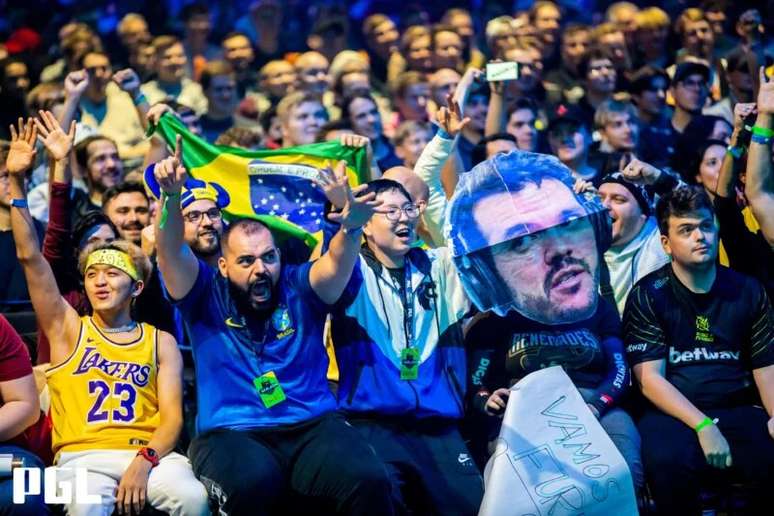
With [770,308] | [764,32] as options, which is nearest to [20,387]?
[770,308]

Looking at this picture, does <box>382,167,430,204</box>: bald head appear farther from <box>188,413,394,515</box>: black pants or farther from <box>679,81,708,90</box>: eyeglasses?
<box>679,81,708,90</box>: eyeglasses

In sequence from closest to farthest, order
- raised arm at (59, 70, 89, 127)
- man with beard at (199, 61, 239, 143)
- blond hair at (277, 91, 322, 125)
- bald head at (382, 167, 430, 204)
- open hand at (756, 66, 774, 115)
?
1. open hand at (756, 66, 774, 115)
2. bald head at (382, 167, 430, 204)
3. raised arm at (59, 70, 89, 127)
4. blond hair at (277, 91, 322, 125)
5. man with beard at (199, 61, 239, 143)

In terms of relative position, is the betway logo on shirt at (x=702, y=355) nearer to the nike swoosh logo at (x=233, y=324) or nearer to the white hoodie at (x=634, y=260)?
the white hoodie at (x=634, y=260)

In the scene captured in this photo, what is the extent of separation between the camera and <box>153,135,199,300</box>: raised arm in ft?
18.0

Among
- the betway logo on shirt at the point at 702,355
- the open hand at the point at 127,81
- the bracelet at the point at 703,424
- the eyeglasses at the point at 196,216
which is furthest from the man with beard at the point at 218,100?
the bracelet at the point at 703,424

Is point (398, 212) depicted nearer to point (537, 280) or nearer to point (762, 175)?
point (537, 280)

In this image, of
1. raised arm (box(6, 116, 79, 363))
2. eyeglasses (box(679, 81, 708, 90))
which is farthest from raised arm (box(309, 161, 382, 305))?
eyeglasses (box(679, 81, 708, 90))

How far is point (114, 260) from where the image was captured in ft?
20.0

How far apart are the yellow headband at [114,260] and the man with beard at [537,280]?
5.06 ft

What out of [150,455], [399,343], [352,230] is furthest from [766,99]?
[150,455]

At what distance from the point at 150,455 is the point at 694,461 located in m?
2.52

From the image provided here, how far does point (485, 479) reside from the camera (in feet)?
19.2

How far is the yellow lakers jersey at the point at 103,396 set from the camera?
19.1 ft

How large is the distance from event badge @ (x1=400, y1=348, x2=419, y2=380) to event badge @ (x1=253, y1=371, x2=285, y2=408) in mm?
619
